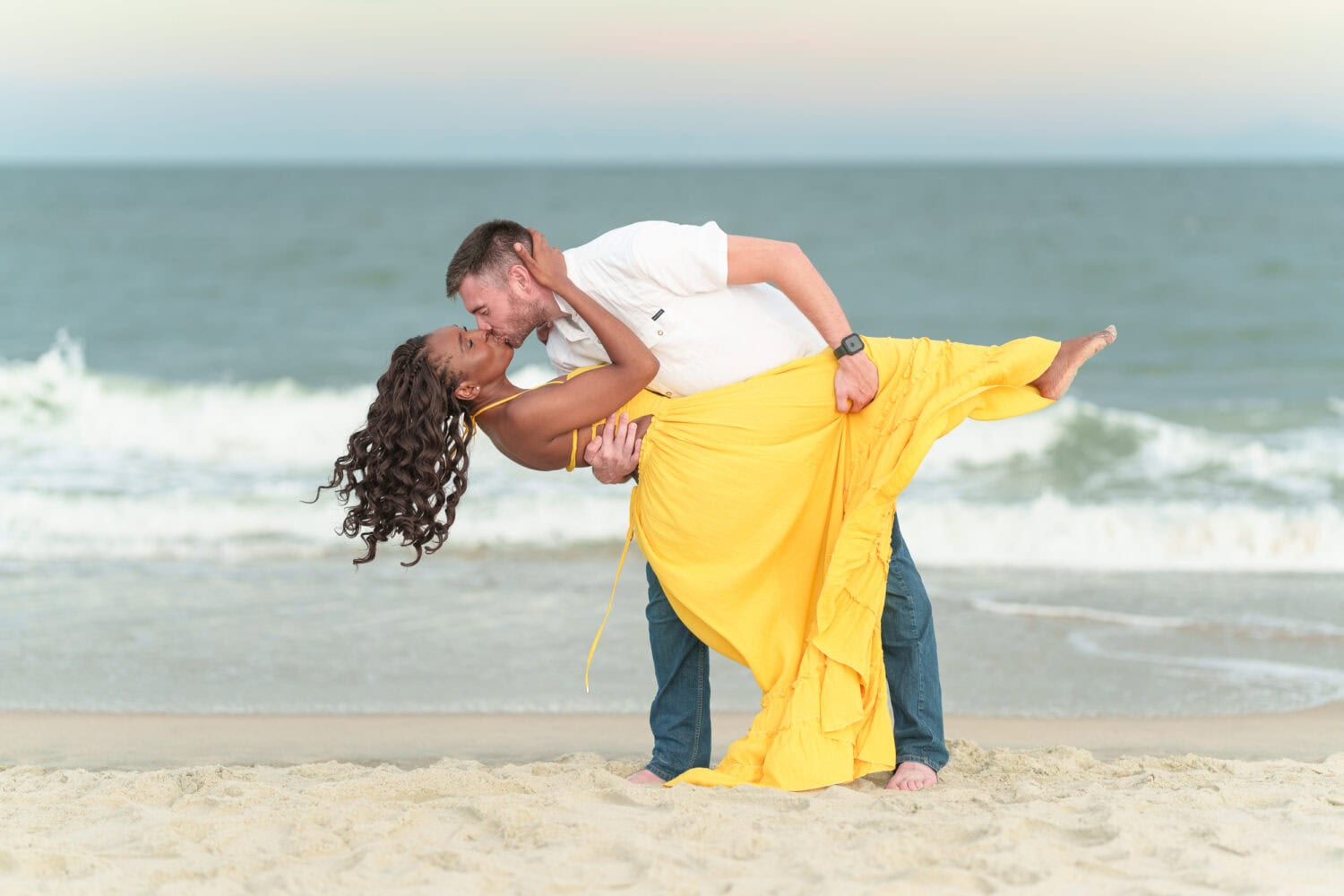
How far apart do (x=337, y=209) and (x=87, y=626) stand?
36202mm

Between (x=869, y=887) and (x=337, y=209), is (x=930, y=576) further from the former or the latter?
(x=337, y=209)

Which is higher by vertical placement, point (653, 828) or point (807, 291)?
point (807, 291)

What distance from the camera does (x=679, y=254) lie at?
11.5 feet

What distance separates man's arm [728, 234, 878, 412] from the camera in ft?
11.6

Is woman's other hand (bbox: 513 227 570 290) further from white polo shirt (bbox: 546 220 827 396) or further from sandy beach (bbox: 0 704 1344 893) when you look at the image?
sandy beach (bbox: 0 704 1344 893)

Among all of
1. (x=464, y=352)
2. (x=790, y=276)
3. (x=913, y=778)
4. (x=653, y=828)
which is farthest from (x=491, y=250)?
(x=913, y=778)

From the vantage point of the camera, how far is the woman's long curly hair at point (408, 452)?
363 cm

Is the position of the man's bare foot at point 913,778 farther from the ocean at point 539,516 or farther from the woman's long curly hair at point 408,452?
the ocean at point 539,516

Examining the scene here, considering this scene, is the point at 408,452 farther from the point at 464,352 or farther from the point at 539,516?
the point at 539,516

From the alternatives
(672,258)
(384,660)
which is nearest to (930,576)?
(384,660)

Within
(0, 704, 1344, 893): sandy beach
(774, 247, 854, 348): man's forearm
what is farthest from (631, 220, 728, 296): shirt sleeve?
(0, 704, 1344, 893): sandy beach

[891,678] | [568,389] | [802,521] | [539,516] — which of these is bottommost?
[891,678]

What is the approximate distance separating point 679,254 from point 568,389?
529mm

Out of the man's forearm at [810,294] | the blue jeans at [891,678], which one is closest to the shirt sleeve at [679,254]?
the man's forearm at [810,294]
